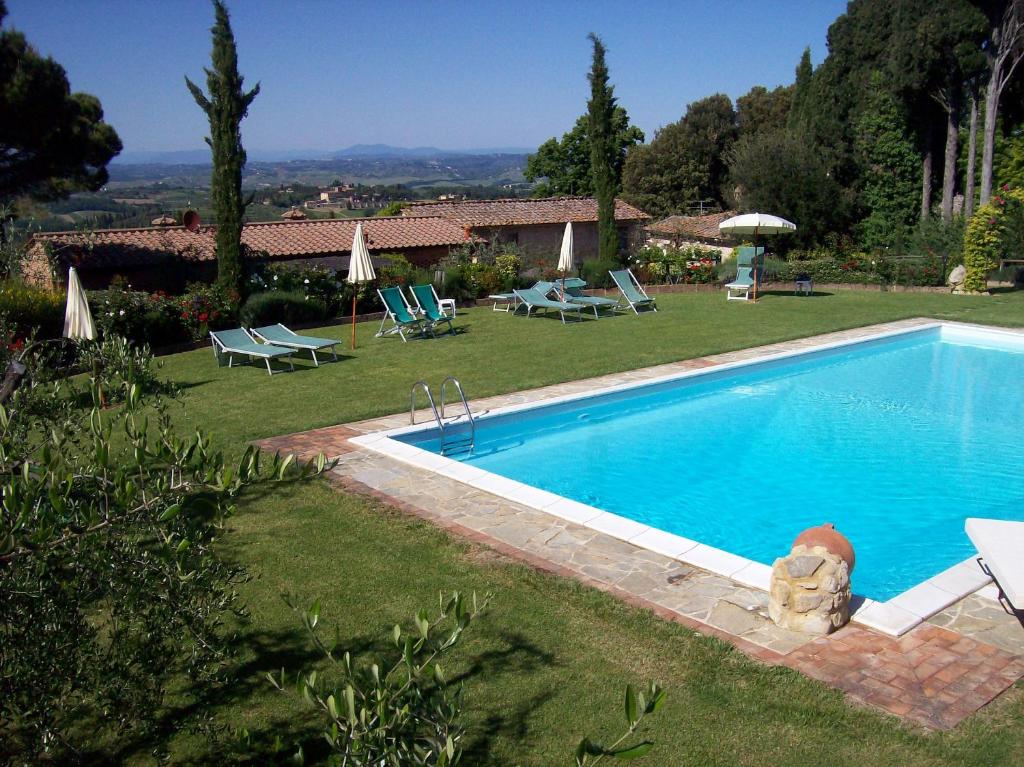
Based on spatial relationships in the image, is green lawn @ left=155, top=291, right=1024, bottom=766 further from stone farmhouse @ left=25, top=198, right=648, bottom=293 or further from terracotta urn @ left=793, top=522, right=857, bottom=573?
stone farmhouse @ left=25, top=198, right=648, bottom=293

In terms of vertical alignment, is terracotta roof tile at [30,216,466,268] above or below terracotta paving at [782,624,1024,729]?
above

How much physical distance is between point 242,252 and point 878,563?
1507 cm

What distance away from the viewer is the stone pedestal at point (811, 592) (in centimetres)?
555

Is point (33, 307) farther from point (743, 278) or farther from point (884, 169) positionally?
point (884, 169)

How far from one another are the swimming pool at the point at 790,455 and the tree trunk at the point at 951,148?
790 inches

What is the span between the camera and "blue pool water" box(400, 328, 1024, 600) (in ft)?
29.7

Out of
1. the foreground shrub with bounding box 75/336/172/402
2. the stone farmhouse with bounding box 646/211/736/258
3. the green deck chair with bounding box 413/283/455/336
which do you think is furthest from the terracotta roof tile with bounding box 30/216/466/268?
the foreground shrub with bounding box 75/336/172/402

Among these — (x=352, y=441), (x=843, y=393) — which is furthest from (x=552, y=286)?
(x=352, y=441)

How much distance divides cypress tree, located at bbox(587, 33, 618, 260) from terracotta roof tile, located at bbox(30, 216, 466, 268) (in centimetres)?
464

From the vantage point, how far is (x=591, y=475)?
34.9 feet

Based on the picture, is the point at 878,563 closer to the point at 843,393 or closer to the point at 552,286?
the point at 843,393

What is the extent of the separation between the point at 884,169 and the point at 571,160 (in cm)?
2499

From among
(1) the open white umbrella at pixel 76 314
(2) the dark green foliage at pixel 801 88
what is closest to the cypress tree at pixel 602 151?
(1) the open white umbrella at pixel 76 314

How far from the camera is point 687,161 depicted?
187ft
